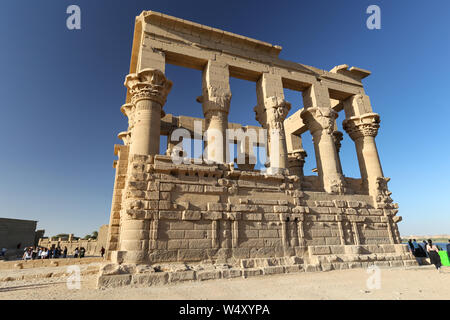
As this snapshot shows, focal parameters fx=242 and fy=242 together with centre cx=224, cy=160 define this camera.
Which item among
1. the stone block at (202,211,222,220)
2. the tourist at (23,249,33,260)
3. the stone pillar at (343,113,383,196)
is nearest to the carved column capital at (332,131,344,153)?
the stone pillar at (343,113,383,196)

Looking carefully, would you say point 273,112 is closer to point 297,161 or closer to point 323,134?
point 323,134

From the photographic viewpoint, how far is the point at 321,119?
13.3 meters

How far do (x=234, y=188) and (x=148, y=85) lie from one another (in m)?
5.67

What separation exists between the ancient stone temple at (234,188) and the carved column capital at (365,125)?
0.06 meters

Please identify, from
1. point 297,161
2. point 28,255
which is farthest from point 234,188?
point 28,255

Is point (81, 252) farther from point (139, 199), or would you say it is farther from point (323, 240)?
point (323, 240)

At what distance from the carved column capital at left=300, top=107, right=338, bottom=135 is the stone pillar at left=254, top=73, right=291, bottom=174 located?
5.79ft

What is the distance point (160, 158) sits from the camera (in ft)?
30.5

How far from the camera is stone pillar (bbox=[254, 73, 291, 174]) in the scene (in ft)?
37.9

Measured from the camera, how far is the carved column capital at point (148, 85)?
1028 cm

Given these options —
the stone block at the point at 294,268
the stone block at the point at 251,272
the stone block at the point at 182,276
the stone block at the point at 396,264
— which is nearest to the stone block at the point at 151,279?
the stone block at the point at 182,276

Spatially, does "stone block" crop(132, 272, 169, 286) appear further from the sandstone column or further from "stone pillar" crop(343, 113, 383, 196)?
"stone pillar" crop(343, 113, 383, 196)
